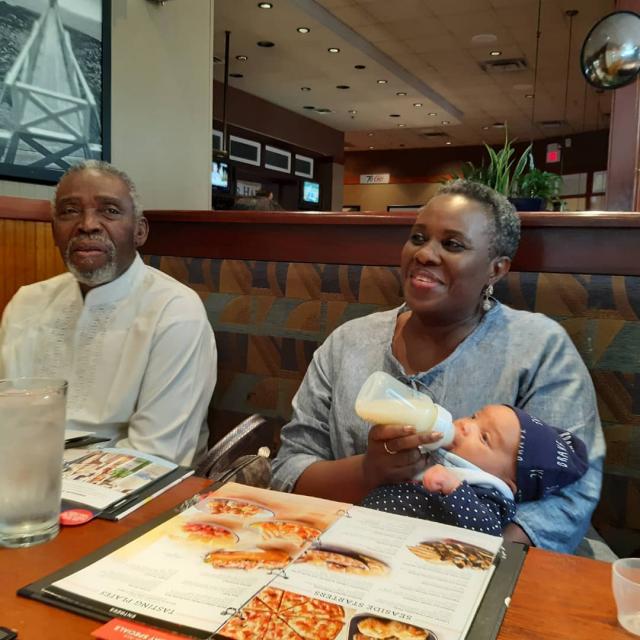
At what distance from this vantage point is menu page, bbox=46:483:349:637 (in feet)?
2.31

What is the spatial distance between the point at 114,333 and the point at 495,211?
1166 millimetres

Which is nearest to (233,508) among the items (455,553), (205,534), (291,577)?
(205,534)

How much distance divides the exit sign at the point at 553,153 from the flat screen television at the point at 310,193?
4.94 metres

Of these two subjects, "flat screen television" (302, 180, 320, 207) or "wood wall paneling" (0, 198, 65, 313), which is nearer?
"wood wall paneling" (0, 198, 65, 313)

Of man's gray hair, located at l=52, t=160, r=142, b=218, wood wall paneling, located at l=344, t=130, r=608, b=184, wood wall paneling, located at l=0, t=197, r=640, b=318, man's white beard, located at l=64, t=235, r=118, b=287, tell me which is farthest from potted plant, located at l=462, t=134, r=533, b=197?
wood wall paneling, located at l=344, t=130, r=608, b=184

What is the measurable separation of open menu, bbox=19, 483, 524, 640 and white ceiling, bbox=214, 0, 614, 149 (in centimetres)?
593

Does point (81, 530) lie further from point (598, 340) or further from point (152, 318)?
point (598, 340)

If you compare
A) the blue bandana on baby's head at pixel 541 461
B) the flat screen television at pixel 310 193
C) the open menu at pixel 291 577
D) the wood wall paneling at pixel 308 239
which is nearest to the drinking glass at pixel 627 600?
the open menu at pixel 291 577

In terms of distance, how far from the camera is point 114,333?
191 cm

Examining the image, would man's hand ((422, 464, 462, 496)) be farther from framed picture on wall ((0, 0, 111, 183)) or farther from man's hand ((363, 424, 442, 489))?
framed picture on wall ((0, 0, 111, 183))

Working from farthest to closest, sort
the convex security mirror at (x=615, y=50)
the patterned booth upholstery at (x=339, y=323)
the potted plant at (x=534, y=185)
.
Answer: the convex security mirror at (x=615, y=50) → the potted plant at (x=534, y=185) → the patterned booth upholstery at (x=339, y=323)

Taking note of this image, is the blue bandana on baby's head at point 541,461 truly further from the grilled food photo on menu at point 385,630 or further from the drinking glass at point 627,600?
the grilled food photo on menu at point 385,630

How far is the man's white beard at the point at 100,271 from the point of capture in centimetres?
196

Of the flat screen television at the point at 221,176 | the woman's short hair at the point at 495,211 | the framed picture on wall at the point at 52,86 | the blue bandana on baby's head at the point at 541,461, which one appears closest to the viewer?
the blue bandana on baby's head at the point at 541,461
